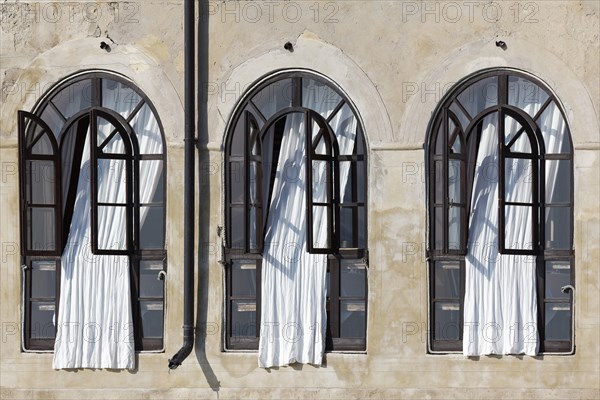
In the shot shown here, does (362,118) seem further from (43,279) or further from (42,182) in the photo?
(43,279)

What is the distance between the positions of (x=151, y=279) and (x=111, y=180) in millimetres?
1101

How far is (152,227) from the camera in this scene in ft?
42.2

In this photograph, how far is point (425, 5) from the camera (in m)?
12.6

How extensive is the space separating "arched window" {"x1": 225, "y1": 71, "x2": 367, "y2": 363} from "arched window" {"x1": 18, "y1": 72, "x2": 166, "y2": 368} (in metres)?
0.82

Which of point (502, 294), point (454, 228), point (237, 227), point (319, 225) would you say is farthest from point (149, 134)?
point (502, 294)

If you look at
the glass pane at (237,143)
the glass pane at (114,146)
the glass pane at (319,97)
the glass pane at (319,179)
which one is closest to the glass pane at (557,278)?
the glass pane at (319,179)

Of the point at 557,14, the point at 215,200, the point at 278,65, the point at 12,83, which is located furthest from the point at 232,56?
the point at 557,14

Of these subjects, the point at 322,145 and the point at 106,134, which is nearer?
the point at 322,145

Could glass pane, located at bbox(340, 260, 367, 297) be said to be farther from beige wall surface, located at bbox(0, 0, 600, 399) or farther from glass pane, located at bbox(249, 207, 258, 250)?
glass pane, located at bbox(249, 207, 258, 250)

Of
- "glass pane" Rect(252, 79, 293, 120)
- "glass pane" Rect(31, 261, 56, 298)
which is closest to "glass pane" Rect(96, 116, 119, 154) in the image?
"glass pane" Rect(31, 261, 56, 298)

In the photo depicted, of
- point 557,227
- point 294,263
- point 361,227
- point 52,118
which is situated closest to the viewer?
point 557,227

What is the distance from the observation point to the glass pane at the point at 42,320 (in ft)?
42.3

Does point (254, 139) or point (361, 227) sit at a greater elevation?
point (254, 139)

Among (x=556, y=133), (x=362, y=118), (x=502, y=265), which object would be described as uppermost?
(x=362, y=118)
